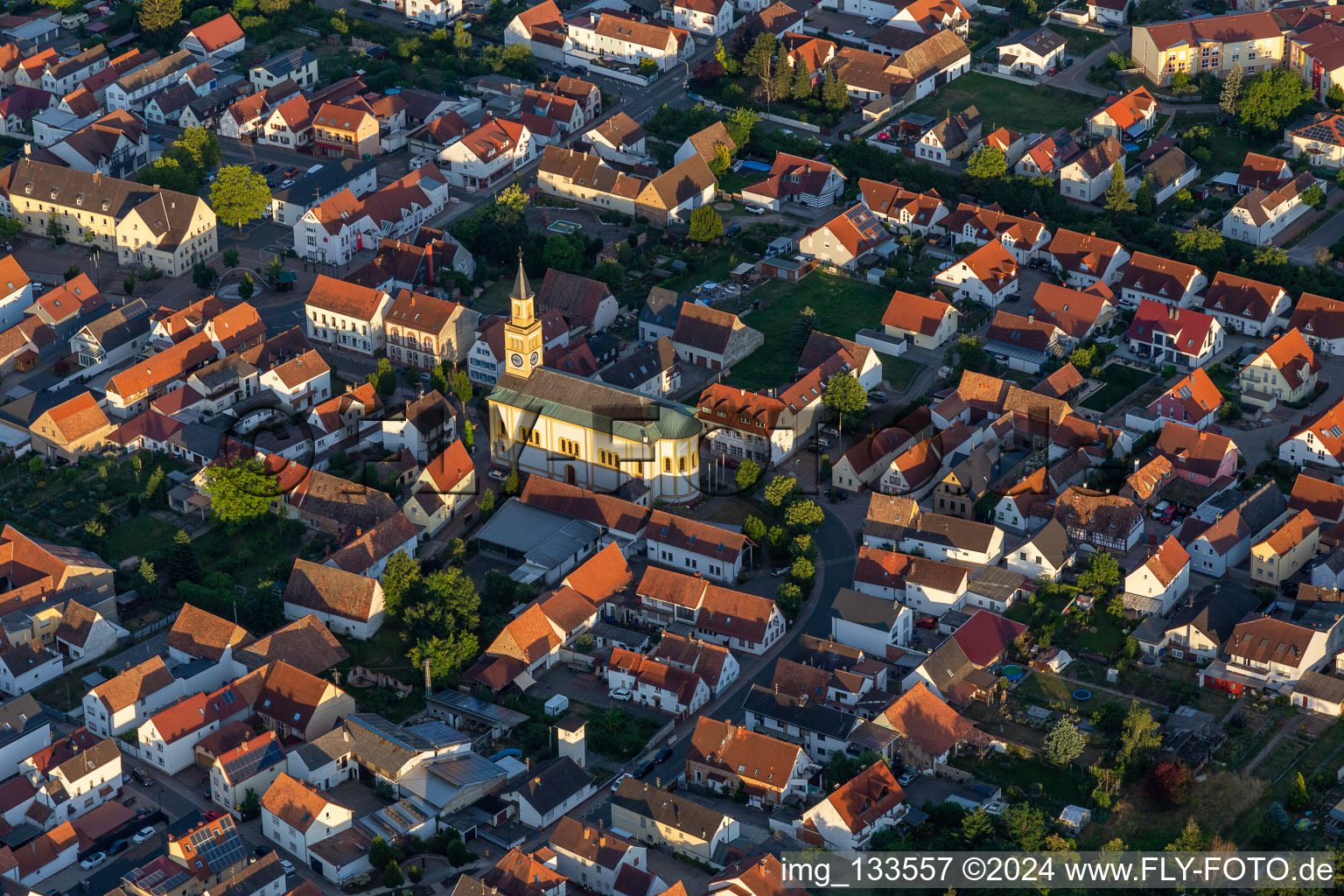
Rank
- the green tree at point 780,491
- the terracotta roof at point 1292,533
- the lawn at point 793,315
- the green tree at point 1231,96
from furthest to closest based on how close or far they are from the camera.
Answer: the green tree at point 1231,96 < the lawn at point 793,315 < the green tree at point 780,491 < the terracotta roof at point 1292,533

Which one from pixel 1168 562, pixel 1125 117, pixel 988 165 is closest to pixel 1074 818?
pixel 1168 562

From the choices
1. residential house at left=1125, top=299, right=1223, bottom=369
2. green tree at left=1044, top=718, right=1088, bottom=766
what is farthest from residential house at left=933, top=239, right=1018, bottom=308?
green tree at left=1044, top=718, right=1088, bottom=766

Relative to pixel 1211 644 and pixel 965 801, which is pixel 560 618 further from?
pixel 1211 644

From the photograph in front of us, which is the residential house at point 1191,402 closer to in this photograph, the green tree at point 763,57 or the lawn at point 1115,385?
the lawn at point 1115,385

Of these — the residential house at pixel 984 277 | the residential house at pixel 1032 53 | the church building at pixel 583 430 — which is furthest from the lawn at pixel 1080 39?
the church building at pixel 583 430

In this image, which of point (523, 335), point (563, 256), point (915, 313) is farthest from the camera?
point (563, 256)

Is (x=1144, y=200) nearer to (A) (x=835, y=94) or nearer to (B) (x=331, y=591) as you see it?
(A) (x=835, y=94)

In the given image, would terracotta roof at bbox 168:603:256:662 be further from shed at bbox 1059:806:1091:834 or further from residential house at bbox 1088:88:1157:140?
residential house at bbox 1088:88:1157:140
